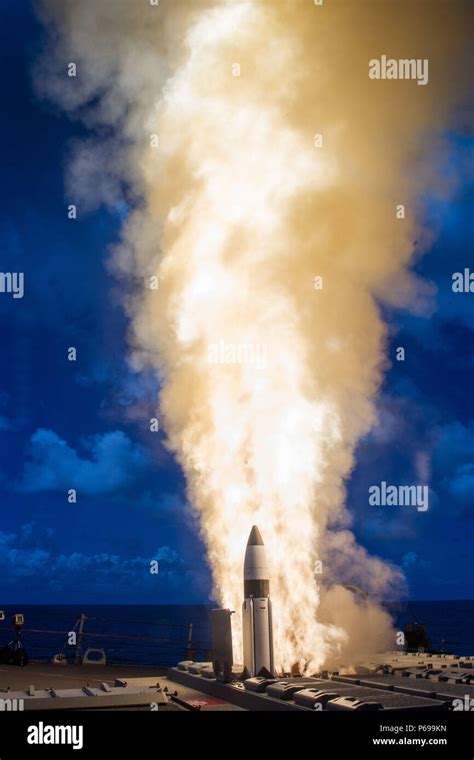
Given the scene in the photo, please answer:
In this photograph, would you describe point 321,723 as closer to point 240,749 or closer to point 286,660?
point 240,749

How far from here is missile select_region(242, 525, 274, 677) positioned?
3362cm

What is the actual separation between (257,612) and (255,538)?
2.83m

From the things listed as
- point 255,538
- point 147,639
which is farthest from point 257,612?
point 147,639

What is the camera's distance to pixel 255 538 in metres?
35.2

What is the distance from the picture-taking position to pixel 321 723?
25.5 m

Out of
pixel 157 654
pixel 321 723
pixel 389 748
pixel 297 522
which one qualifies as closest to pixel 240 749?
pixel 321 723

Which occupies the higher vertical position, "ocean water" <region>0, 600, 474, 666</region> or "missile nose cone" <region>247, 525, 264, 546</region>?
"missile nose cone" <region>247, 525, 264, 546</region>

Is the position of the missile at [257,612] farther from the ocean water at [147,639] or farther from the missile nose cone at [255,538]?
the ocean water at [147,639]

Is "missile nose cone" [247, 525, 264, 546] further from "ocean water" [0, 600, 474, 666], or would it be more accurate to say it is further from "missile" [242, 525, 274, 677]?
"ocean water" [0, 600, 474, 666]

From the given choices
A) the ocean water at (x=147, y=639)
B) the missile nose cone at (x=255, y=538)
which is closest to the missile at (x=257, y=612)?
the missile nose cone at (x=255, y=538)

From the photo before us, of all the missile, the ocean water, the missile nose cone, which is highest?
the missile nose cone

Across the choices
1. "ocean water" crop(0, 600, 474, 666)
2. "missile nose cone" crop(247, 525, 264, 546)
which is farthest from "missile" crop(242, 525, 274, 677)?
"ocean water" crop(0, 600, 474, 666)

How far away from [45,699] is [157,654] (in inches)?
2550

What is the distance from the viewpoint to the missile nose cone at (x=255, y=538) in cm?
3503
